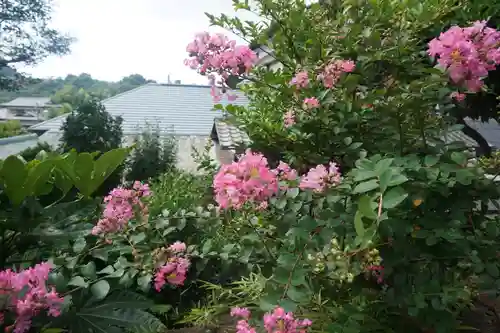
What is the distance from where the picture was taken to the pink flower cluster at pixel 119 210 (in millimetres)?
1033

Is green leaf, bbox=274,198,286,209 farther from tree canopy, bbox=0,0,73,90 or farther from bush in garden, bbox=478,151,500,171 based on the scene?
tree canopy, bbox=0,0,73,90

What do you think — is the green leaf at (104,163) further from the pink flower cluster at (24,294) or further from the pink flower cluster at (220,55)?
the pink flower cluster at (24,294)

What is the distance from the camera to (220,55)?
115 centimetres

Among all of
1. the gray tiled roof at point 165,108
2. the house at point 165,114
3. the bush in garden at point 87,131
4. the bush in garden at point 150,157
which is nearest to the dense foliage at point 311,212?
the bush in garden at point 150,157

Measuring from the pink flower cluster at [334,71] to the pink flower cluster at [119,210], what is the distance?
1.81ft

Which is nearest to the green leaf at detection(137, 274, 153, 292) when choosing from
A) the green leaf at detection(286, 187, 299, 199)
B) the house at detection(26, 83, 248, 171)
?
the green leaf at detection(286, 187, 299, 199)

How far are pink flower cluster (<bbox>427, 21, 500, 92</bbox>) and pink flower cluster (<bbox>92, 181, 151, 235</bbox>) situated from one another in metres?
0.76

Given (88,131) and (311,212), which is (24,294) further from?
(88,131)

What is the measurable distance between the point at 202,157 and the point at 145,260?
741 millimetres

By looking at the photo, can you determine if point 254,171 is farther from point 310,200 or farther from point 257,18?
point 257,18

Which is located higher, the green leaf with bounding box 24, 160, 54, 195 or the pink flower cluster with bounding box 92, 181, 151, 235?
the green leaf with bounding box 24, 160, 54, 195

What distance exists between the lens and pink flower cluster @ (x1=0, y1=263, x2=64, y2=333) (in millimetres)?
718

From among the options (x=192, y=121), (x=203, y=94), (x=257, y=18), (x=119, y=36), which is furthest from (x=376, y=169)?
(x=203, y=94)

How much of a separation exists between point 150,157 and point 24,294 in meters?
3.83
